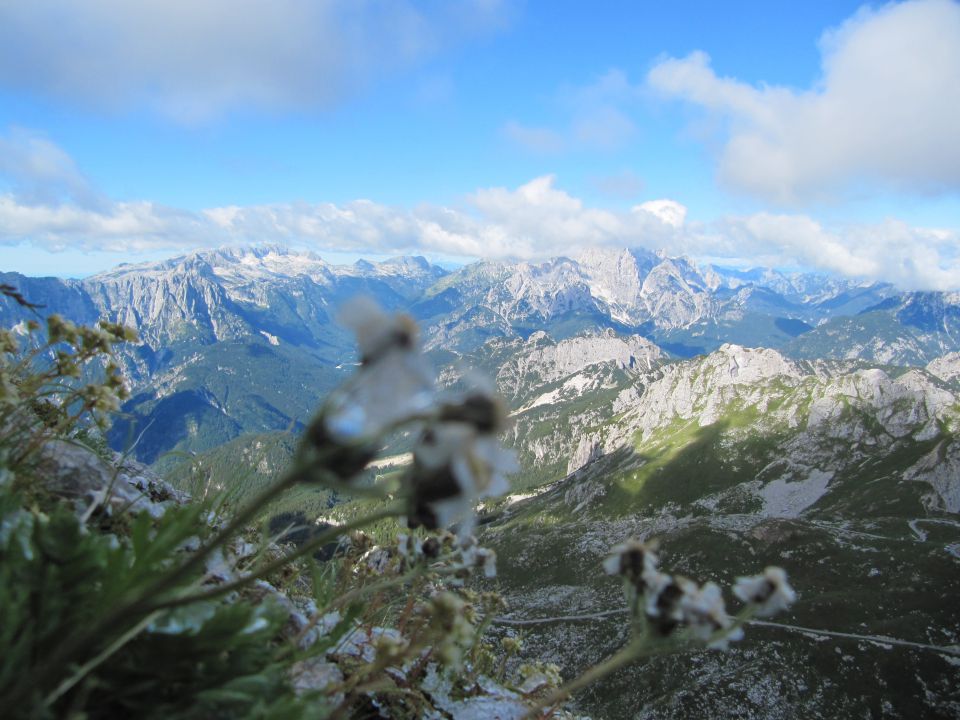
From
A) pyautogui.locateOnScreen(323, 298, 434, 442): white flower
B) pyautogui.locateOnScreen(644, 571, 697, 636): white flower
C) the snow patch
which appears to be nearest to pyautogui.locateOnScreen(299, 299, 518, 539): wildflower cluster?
pyautogui.locateOnScreen(323, 298, 434, 442): white flower

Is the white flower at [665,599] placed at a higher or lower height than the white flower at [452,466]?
lower

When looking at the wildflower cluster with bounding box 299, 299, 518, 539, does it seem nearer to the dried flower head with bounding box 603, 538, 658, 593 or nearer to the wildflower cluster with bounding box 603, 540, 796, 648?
the wildflower cluster with bounding box 603, 540, 796, 648

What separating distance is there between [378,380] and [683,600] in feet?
7.17

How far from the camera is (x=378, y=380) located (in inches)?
79.4

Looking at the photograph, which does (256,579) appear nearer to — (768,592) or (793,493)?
(768,592)

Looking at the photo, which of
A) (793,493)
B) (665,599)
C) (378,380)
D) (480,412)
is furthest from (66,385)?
(793,493)

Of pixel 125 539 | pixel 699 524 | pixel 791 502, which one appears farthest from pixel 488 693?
pixel 791 502

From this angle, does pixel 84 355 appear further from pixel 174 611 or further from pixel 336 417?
pixel 336 417

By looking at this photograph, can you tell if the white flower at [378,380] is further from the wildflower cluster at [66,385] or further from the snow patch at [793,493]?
the snow patch at [793,493]

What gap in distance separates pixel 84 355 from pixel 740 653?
88871 millimetres

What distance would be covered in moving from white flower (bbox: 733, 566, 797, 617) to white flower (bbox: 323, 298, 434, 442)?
2419 mm

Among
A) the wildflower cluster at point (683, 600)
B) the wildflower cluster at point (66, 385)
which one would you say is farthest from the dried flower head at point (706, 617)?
the wildflower cluster at point (66, 385)

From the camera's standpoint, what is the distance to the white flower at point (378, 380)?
1.87 m

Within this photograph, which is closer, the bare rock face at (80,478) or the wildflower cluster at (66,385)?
the wildflower cluster at (66,385)
